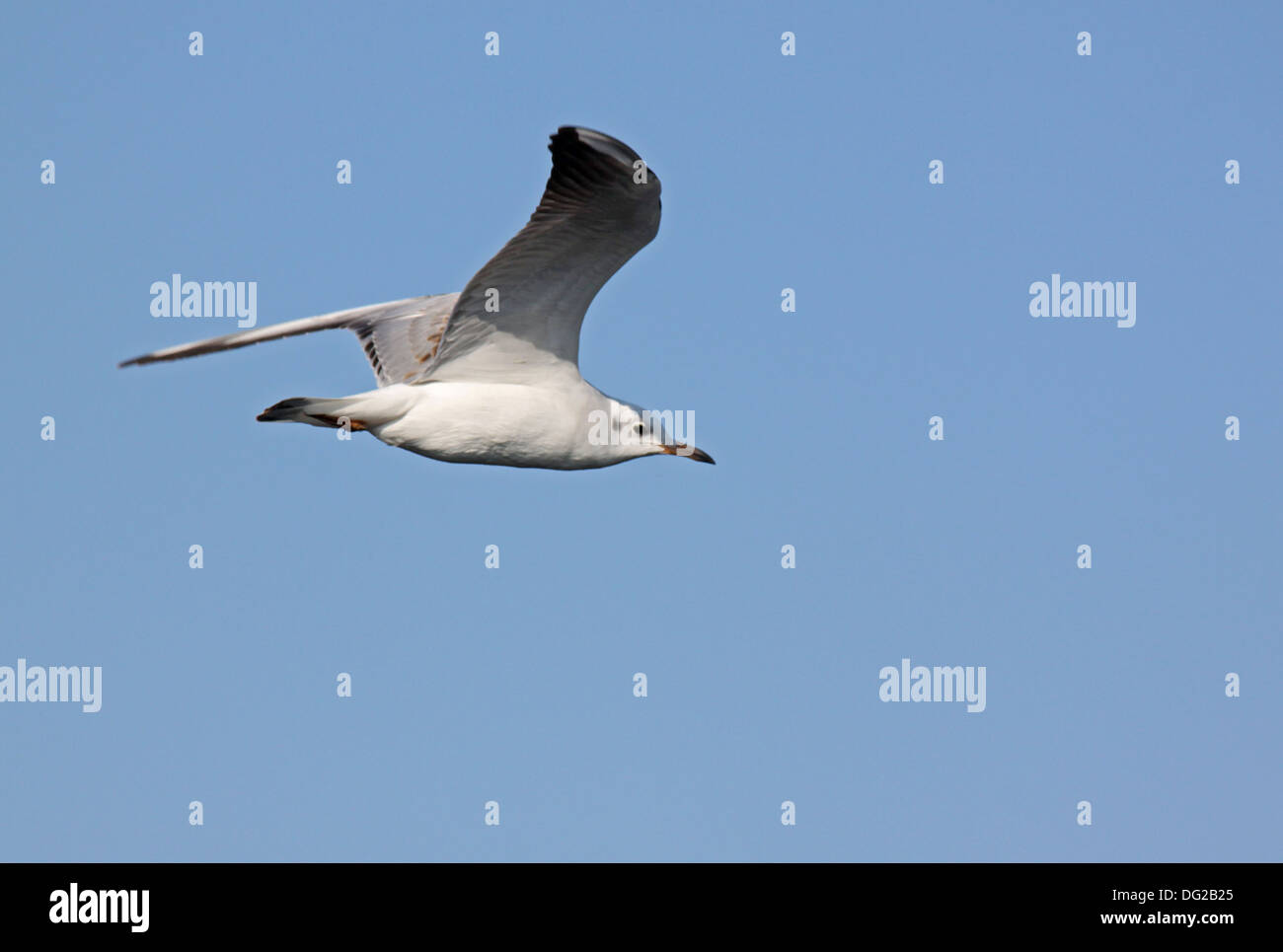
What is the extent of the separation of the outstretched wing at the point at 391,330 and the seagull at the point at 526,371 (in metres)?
0.05

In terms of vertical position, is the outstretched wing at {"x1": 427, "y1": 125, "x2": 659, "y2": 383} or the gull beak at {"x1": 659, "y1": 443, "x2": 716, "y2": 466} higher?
the outstretched wing at {"x1": 427, "y1": 125, "x2": 659, "y2": 383}

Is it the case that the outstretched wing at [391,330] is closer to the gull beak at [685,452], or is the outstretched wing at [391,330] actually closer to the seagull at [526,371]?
the seagull at [526,371]

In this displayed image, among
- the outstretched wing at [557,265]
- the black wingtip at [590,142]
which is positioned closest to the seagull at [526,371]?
the outstretched wing at [557,265]

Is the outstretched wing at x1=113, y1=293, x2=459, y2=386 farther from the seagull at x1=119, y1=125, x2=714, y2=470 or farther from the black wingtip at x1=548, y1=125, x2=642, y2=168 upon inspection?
the black wingtip at x1=548, y1=125, x2=642, y2=168

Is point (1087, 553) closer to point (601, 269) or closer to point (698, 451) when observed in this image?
point (698, 451)

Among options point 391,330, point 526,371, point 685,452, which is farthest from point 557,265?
point 391,330

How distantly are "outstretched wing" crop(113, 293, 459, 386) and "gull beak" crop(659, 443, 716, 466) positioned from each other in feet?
6.87

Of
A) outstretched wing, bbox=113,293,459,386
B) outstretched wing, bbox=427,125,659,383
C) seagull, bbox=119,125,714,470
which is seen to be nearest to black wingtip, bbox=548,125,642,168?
outstretched wing, bbox=427,125,659,383

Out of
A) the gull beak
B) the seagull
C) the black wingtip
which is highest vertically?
the black wingtip

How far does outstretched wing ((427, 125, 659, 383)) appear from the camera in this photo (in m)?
12.0

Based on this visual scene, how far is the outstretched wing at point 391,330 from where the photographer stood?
1449cm

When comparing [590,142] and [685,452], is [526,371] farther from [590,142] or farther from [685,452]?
[590,142]

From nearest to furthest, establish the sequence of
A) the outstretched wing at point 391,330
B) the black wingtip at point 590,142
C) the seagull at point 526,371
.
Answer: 1. the black wingtip at point 590,142
2. the seagull at point 526,371
3. the outstretched wing at point 391,330

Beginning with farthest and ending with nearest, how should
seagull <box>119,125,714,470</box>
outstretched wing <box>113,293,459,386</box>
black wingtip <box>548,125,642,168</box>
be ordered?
outstretched wing <box>113,293,459,386</box> → seagull <box>119,125,714,470</box> → black wingtip <box>548,125,642,168</box>
